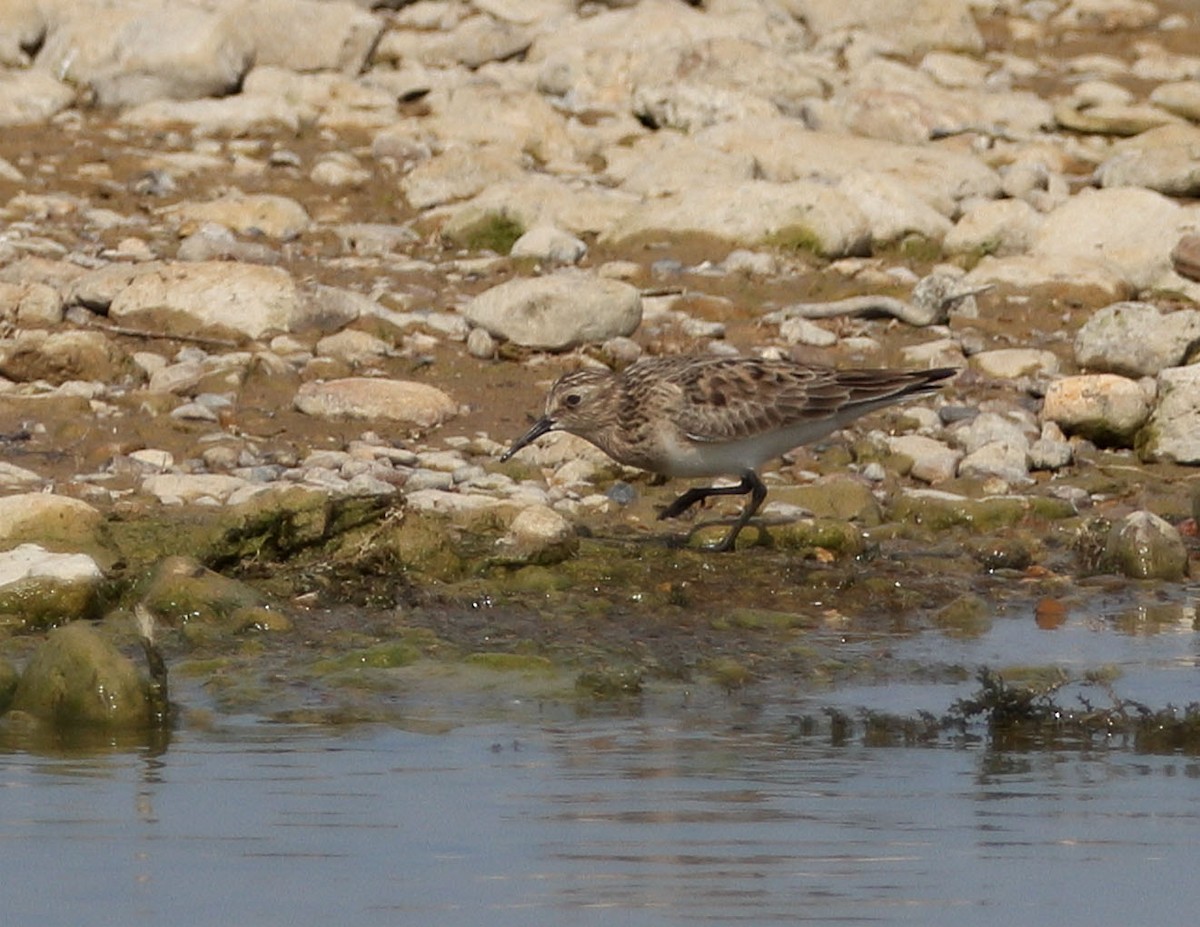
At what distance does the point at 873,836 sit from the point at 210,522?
14.1ft

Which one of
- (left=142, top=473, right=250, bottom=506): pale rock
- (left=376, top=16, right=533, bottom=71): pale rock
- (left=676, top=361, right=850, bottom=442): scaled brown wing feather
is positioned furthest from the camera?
(left=376, top=16, right=533, bottom=71): pale rock

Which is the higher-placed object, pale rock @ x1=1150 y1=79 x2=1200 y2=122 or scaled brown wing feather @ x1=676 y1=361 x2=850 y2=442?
pale rock @ x1=1150 y1=79 x2=1200 y2=122

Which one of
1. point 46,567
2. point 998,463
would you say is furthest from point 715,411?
point 46,567

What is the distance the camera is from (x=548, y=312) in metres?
12.9

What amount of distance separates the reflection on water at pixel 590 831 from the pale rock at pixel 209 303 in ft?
18.8

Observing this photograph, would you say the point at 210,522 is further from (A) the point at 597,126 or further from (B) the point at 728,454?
(A) the point at 597,126

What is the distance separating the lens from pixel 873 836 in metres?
6.03

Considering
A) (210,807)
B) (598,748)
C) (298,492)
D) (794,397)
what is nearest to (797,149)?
(794,397)

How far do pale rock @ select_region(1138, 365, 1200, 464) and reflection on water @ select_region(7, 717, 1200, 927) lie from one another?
5089 millimetres

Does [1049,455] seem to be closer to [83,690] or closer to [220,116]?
[83,690]

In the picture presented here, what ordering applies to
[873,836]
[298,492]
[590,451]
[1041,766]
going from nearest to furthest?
[873,836] < [1041,766] < [298,492] < [590,451]

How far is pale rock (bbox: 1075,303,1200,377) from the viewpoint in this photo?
12.8 m

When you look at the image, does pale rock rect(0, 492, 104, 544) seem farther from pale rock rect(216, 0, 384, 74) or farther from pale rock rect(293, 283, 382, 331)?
pale rock rect(216, 0, 384, 74)

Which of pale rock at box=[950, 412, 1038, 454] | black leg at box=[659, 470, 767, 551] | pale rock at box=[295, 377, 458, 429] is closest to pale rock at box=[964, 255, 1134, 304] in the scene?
pale rock at box=[950, 412, 1038, 454]
